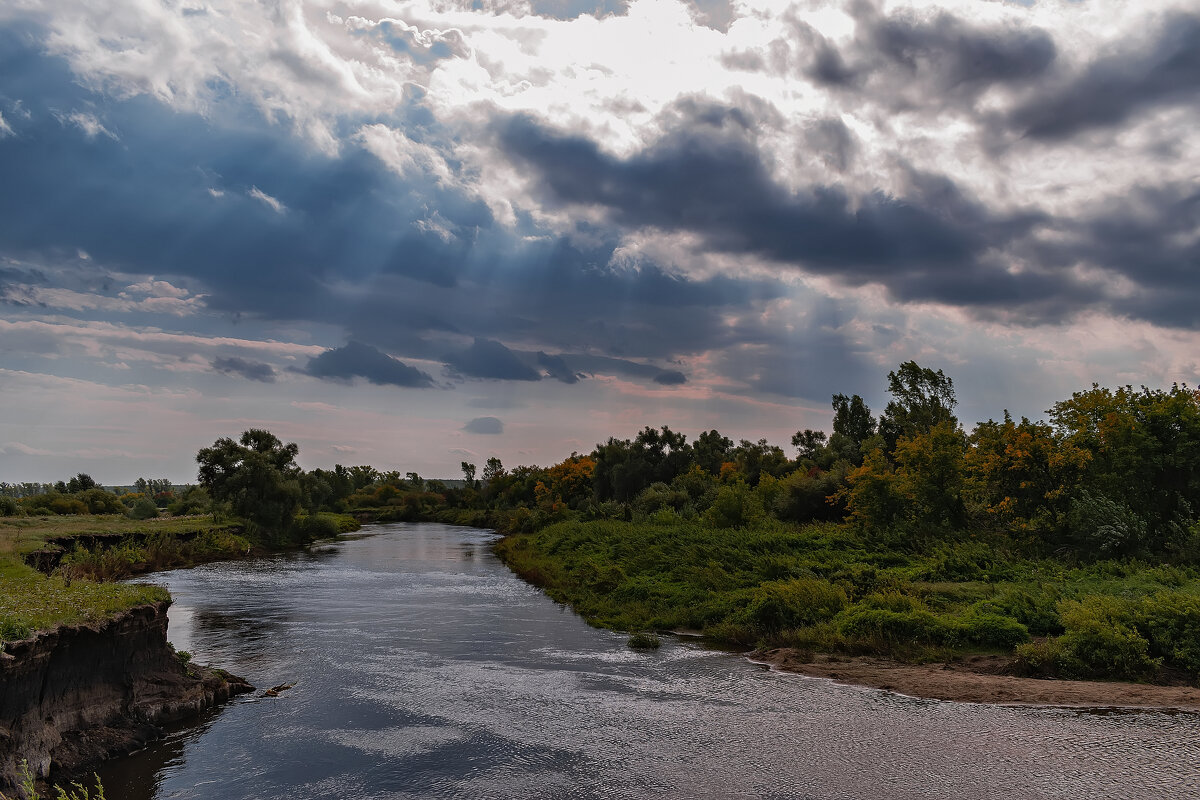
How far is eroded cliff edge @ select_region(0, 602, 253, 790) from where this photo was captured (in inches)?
501

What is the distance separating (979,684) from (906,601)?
6.58 meters

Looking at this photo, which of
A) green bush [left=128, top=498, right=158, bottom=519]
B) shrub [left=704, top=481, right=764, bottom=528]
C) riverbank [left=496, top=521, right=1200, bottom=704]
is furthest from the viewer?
green bush [left=128, top=498, right=158, bottom=519]

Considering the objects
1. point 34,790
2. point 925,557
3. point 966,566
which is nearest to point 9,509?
point 34,790

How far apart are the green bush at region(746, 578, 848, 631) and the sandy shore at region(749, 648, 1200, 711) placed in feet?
10.4

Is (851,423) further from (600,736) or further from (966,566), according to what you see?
(600,736)

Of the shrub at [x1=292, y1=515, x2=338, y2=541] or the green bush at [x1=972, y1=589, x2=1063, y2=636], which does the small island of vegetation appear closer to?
the green bush at [x1=972, y1=589, x2=1063, y2=636]

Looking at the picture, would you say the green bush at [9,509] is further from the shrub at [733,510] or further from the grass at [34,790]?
the grass at [34,790]

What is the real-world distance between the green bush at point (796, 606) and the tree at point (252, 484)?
5678 cm

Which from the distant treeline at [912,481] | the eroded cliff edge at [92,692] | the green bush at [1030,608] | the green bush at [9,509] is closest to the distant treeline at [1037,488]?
the distant treeline at [912,481]

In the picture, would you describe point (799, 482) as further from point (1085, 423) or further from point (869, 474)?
point (1085, 423)

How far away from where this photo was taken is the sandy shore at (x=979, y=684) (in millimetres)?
17688

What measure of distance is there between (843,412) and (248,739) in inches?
3161

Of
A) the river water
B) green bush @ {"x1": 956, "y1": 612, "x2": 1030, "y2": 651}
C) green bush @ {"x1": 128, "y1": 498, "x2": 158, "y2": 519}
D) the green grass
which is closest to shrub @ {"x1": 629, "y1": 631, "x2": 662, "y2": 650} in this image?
the river water

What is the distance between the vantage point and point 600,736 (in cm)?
1634
